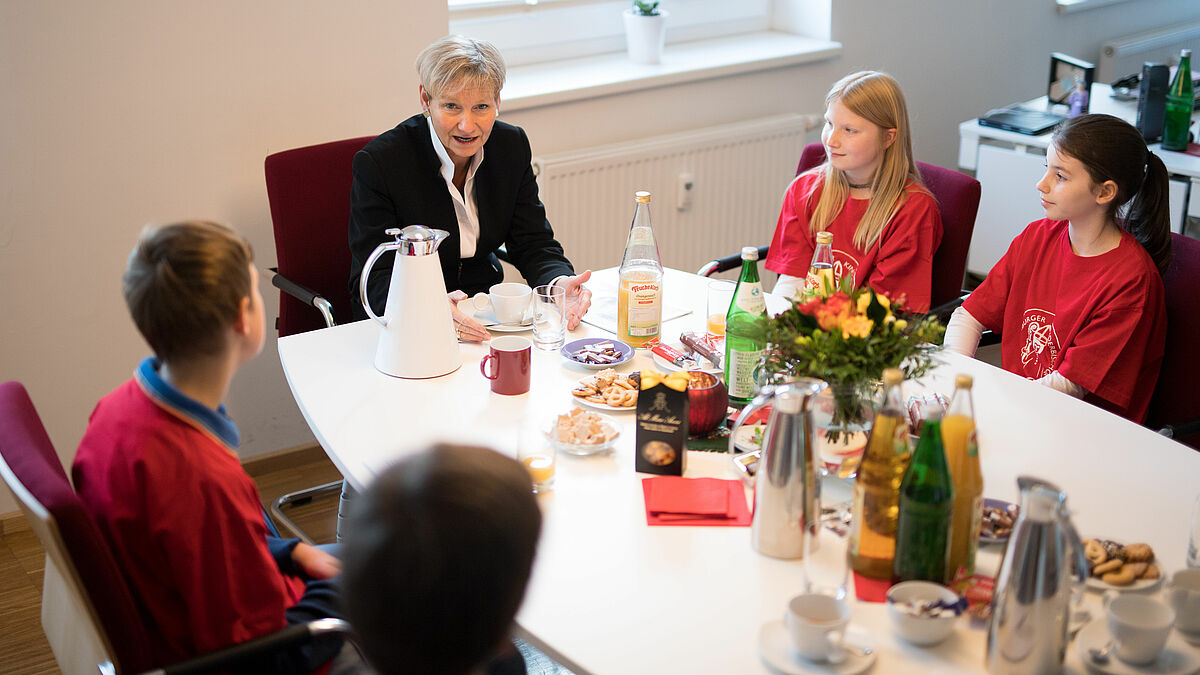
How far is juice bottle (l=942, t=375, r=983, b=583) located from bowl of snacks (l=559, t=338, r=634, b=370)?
77 centimetres

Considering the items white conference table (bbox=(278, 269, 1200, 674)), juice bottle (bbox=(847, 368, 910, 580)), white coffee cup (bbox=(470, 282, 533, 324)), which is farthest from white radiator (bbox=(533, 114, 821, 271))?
juice bottle (bbox=(847, 368, 910, 580))

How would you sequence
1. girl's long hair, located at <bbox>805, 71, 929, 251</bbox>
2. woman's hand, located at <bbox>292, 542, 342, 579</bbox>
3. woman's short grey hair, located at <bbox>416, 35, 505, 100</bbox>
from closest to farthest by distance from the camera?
1. woman's hand, located at <bbox>292, 542, 342, 579</bbox>
2. woman's short grey hair, located at <bbox>416, 35, 505, 100</bbox>
3. girl's long hair, located at <bbox>805, 71, 929, 251</bbox>

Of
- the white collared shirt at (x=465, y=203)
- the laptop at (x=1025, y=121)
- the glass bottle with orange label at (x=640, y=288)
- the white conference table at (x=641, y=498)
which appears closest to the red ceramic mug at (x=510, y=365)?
the white conference table at (x=641, y=498)

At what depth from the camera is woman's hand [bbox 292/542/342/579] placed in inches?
62.6

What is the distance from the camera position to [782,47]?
3.86 m

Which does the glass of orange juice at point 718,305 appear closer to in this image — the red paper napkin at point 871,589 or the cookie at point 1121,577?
the red paper napkin at point 871,589

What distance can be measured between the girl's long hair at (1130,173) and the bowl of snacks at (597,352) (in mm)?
1001

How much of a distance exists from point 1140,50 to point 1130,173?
3.00 m

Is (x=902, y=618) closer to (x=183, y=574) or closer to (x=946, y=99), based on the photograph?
(x=183, y=574)

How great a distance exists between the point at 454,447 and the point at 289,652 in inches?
25.5

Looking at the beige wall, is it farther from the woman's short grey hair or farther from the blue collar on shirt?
the blue collar on shirt

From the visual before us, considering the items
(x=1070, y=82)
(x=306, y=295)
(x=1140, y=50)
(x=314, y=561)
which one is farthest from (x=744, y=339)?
(x=1140, y=50)

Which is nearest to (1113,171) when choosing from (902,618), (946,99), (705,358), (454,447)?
(705,358)

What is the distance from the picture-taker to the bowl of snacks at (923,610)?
1231mm
